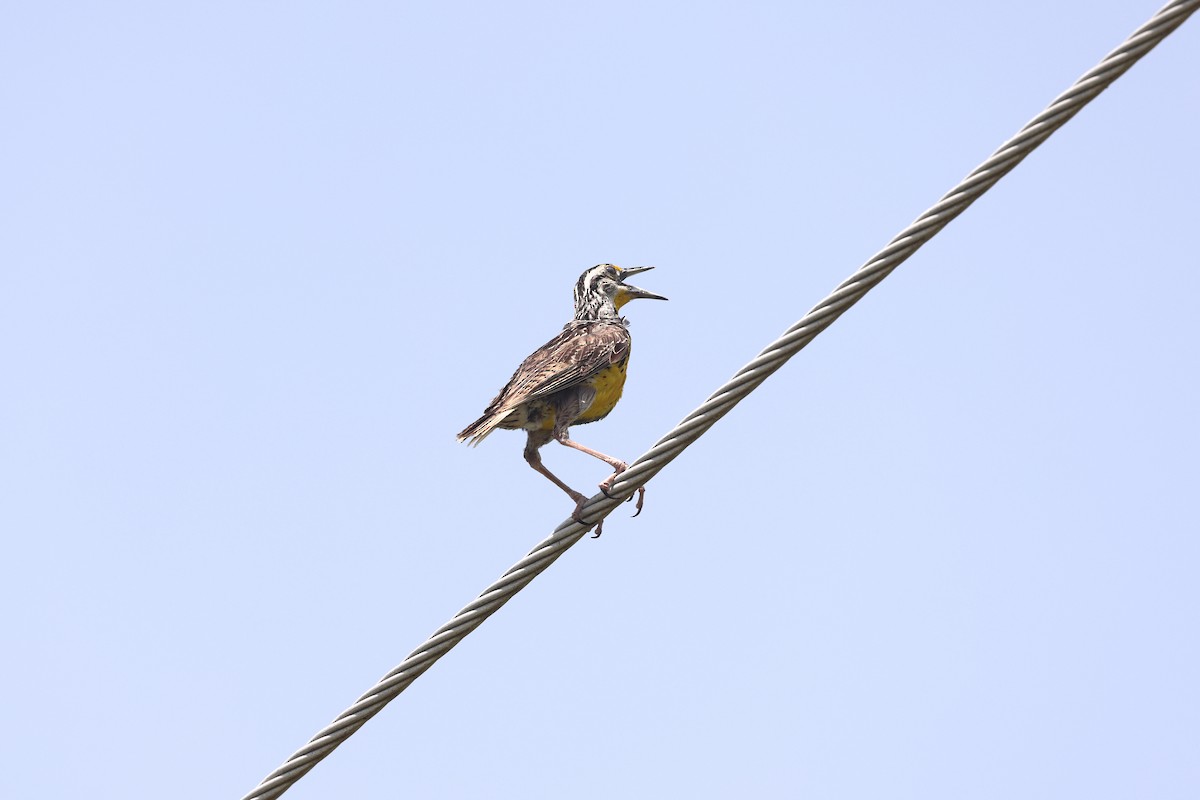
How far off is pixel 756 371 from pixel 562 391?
13.9 feet

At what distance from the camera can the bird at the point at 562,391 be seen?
11.3 m

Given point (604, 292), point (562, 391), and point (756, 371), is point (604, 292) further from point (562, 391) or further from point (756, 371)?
point (756, 371)

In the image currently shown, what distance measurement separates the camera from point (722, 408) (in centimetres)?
773

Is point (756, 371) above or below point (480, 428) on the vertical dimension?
below

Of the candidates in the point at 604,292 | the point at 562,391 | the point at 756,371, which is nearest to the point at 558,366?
the point at 562,391

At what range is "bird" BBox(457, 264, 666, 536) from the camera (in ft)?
37.0

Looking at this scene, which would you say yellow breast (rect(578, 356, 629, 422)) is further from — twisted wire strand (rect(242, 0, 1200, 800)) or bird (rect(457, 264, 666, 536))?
twisted wire strand (rect(242, 0, 1200, 800))

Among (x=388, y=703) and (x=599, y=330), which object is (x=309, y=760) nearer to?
(x=388, y=703)

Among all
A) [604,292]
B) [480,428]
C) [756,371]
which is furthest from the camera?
[604,292]

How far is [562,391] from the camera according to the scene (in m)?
11.7

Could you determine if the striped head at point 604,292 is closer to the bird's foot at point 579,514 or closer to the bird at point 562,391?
the bird at point 562,391

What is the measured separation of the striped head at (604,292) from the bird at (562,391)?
21.9 inches

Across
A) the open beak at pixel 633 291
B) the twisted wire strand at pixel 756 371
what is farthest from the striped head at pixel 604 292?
the twisted wire strand at pixel 756 371

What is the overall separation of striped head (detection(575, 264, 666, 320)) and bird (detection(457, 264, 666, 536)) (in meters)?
0.56
